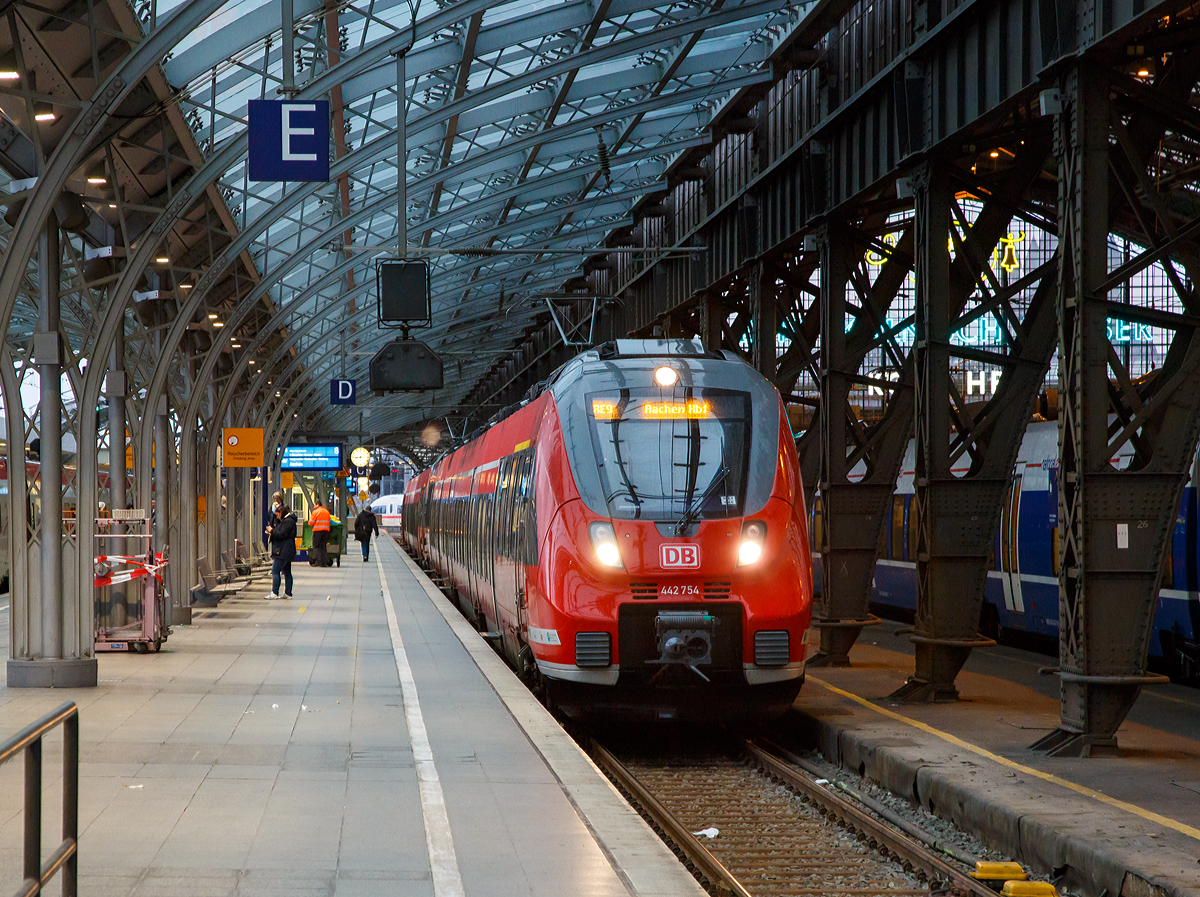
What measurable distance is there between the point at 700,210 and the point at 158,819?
19.1 metres

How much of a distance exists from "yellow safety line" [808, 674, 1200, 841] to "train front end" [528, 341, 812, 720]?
1374 mm

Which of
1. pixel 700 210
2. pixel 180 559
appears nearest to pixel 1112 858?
pixel 180 559

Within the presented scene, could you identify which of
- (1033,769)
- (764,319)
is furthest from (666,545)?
(764,319)

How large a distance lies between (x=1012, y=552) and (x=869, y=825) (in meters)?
11.9

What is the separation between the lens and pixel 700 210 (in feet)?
81.7

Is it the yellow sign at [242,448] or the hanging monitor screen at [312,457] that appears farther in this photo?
the hanging monitor screen at [312,457]

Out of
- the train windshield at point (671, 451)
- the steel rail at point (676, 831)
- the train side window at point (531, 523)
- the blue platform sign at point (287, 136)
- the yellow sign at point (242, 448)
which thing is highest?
the blue platform sign at point (287, 136)

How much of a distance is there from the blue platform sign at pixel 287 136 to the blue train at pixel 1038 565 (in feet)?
33.5

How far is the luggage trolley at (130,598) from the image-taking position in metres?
16.4

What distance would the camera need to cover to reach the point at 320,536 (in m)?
40.7

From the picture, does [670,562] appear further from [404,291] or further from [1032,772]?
[404,291]

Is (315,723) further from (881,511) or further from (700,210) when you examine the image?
(700,210)

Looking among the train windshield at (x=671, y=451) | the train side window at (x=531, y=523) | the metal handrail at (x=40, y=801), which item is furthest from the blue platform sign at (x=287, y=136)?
the metal handrail at (x=40, y=801)

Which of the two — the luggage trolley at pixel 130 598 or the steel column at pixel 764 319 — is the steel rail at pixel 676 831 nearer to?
the luggage trolley at pixel 130 598
